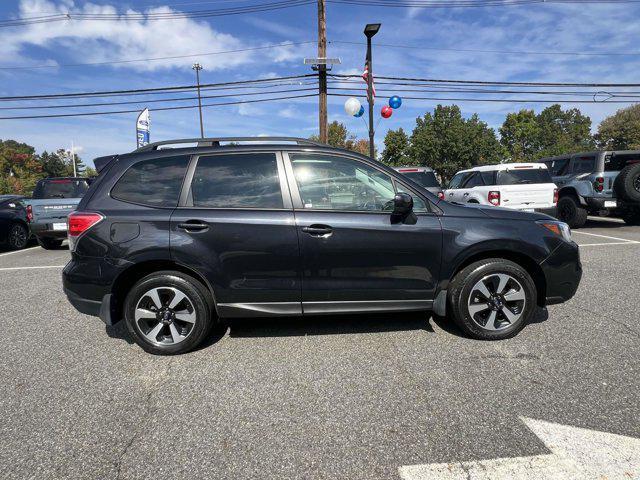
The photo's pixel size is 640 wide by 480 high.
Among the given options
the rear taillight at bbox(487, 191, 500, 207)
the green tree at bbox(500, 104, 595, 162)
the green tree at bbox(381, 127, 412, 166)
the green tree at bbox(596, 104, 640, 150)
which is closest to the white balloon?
the rear taillight at bbox(487, 191, 500, 207)

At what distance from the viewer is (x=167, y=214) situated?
127 inches

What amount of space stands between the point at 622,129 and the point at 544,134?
1698 centimetres

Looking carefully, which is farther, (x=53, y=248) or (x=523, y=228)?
(x=53, y=248)

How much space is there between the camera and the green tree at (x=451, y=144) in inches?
1799

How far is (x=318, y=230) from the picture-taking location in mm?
3201

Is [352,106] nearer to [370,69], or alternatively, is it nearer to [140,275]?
[370,69]

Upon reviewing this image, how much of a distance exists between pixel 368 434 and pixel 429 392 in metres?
0.63

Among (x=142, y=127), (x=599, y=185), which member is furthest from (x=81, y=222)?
(x=599, y=185)

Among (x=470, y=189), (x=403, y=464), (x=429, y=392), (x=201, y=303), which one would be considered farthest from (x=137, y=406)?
(x=470, y=189)

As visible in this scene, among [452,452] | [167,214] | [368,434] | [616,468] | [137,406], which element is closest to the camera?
[616,468]

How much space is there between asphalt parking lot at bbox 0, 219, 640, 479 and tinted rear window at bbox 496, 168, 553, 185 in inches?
217

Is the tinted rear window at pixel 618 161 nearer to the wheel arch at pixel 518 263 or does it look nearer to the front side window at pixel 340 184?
the wheel arch at pixel 518 263

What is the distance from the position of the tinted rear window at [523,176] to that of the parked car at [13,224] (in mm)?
12182

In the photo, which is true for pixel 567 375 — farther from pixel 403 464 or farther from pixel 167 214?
pixel 167 214
